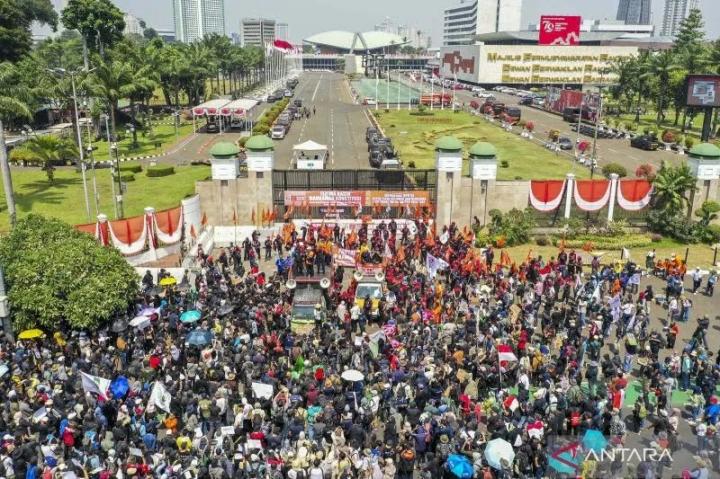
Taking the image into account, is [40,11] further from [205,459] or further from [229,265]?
[205,459]

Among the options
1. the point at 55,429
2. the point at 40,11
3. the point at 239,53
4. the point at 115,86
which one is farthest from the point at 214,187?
the point at 40,11

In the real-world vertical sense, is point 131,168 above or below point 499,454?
above

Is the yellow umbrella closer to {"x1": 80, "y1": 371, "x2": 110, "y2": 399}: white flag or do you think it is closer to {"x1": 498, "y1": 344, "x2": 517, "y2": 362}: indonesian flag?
{"x1": 80, "y1": 371, "x2": 110, "y2": 399}: white flag

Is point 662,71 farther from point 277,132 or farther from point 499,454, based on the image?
point 499,454

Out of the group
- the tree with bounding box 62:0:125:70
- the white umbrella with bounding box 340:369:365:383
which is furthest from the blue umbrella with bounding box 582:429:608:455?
the tree with bounding box 62:0:125:70

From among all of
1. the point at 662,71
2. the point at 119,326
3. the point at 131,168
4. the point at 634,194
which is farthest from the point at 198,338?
the point at 662,71
